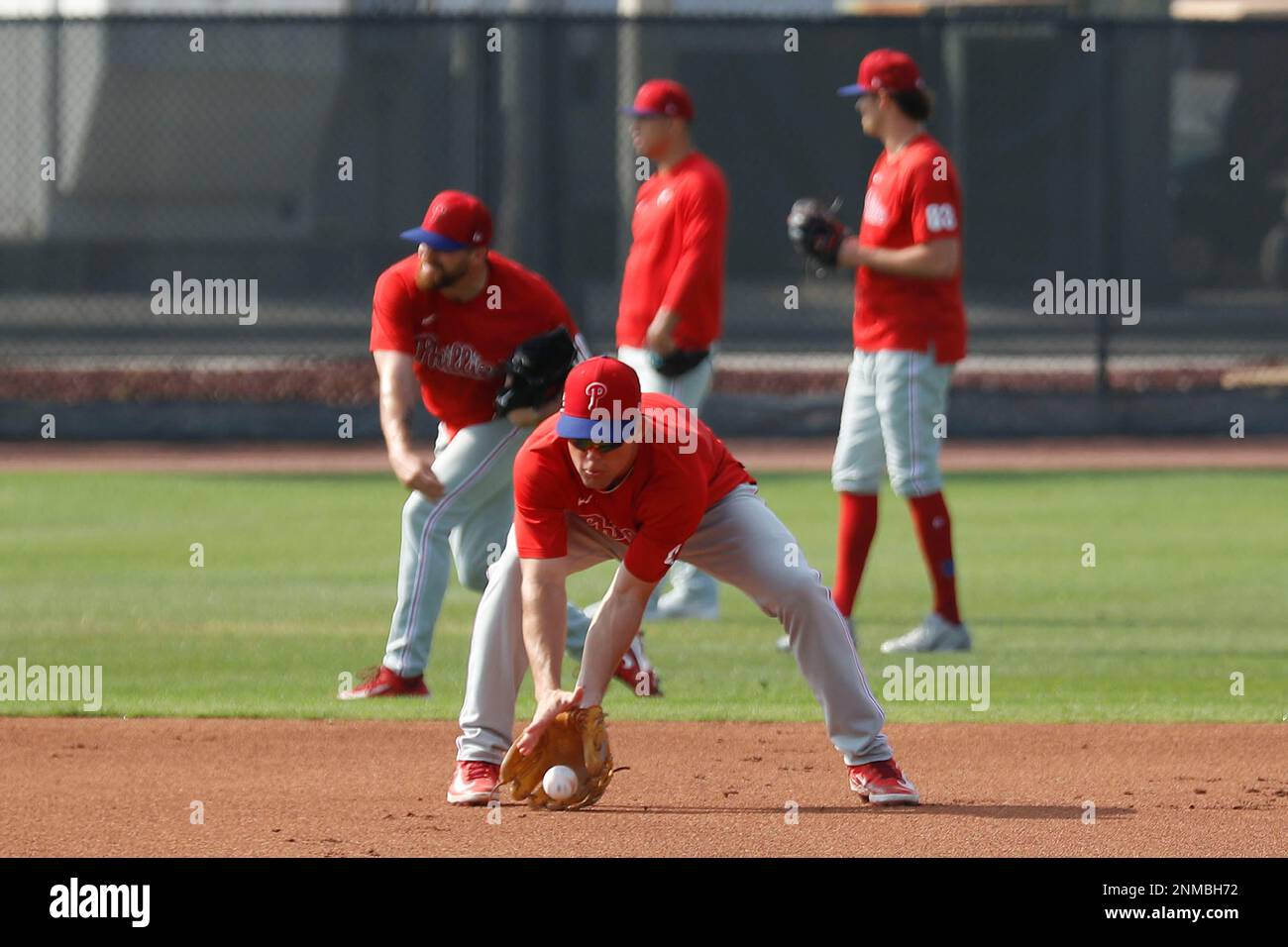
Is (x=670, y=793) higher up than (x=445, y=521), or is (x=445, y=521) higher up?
(x=445, y=521)

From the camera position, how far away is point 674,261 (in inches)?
355

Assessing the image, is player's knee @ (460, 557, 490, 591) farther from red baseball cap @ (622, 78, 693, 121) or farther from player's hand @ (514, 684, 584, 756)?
red baseball cap @ (622, 78, 693, 121)

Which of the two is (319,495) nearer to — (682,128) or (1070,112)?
(682,128)

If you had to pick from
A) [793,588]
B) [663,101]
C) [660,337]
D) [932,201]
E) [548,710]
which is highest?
[663,101]

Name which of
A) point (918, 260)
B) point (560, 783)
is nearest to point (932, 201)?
point (918, 260)

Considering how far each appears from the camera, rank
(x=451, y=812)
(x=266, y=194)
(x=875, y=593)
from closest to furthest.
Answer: (x=451, y=812) → (x=875, y=593) → (x=266, y=194)

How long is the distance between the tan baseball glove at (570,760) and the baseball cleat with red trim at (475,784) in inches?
6.0

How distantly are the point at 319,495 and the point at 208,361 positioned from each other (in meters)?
5.78

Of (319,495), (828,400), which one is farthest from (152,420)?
(828,400)

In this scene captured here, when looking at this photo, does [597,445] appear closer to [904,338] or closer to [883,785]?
[883,785]

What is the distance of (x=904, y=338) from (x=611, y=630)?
3.11 m

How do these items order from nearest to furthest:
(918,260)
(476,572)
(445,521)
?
(445,521), (476,572), (918,260)

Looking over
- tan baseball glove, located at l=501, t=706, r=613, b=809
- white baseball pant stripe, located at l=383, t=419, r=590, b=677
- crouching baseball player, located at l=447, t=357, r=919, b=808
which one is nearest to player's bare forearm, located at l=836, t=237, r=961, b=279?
white baseball pant stripe, located at l=383, t=419, r=590, b=677

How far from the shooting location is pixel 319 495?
13617 millimetres
